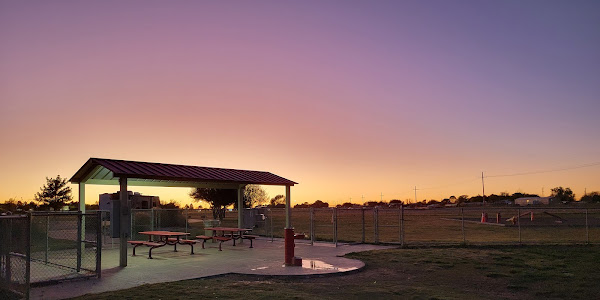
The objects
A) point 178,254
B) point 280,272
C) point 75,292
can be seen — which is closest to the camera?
point 75,292

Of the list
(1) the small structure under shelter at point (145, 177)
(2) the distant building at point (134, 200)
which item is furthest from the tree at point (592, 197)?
(1) the small structure under shelter at point (145, 177)

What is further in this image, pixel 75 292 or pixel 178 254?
pixel 178 254

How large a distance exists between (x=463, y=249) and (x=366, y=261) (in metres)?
5.22

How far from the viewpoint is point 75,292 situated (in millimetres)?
10883

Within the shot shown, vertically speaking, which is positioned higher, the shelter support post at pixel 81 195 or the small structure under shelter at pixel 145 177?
the small structure under shelter at pixel 145 177

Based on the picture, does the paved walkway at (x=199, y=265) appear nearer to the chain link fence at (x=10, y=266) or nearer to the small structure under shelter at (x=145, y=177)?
the chain link fence at (x=10, y=266)

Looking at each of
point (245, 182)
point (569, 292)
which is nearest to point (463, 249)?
point (569, 292)

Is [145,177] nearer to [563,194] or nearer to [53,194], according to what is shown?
[53,194]

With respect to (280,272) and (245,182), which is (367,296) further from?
(245,182)

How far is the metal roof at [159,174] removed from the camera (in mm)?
16469

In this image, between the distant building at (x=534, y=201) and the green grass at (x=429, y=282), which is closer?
the green grass at (x=429, y=282)

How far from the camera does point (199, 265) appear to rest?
597 inches

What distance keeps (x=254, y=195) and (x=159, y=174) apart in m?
52.5

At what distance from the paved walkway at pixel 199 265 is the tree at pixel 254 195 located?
4692 cm
